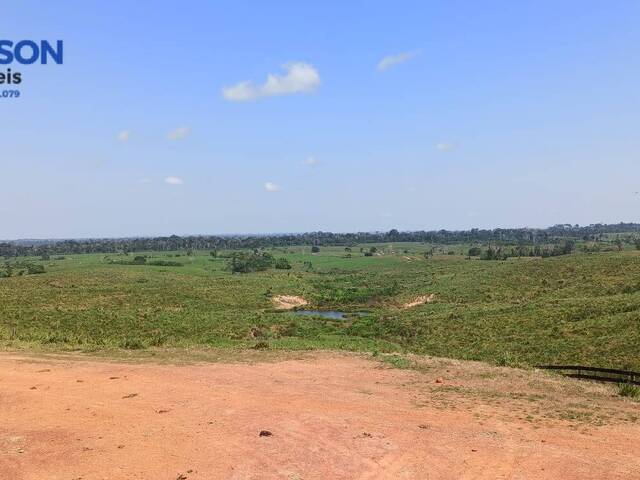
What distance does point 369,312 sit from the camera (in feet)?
231

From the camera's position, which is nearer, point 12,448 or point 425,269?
point 12,448

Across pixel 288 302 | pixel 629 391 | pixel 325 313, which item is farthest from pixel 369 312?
pixel 629 391

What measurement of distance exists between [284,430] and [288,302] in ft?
213

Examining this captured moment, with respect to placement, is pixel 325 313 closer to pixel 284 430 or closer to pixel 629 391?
pixel 629 391

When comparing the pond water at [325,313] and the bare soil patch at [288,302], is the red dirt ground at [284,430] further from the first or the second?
the bare soil patch at [288,302]

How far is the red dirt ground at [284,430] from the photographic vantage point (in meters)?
12.1

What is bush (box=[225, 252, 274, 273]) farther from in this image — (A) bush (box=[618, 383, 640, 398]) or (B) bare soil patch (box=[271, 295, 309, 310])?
(A) bush (box=[618, 383, 640, 398])

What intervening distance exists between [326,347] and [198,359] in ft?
27.3

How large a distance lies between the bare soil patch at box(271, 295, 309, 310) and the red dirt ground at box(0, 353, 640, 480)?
5396 cm

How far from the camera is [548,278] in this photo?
7438cm

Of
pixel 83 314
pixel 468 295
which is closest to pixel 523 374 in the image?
pixel 83 314

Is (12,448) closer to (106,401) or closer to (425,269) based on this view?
(106,401)

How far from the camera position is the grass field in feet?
105

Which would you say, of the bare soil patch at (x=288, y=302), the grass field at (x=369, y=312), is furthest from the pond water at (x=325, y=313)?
the bare soil patch at (x=288, y=302)
